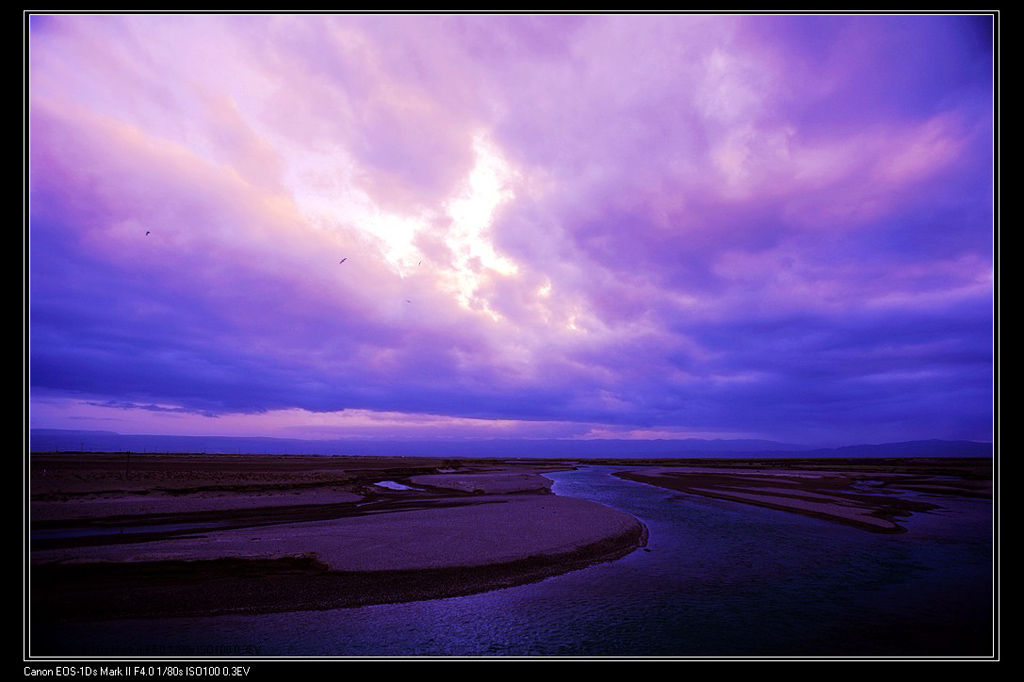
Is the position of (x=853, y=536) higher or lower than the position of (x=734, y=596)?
lower

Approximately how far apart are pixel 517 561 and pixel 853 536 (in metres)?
18.9

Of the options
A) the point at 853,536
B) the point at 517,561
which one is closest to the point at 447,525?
the point at 517,561

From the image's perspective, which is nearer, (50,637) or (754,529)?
(50,637)

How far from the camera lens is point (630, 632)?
1147 centimetres

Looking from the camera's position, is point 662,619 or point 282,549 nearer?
point 662,619

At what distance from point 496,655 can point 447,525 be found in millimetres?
12968

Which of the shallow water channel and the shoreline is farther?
the shoreline

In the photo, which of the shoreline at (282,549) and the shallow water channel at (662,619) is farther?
the shoreline at (282,549)

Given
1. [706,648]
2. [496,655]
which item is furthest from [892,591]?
[496,655]

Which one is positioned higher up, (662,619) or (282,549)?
(282,549)
